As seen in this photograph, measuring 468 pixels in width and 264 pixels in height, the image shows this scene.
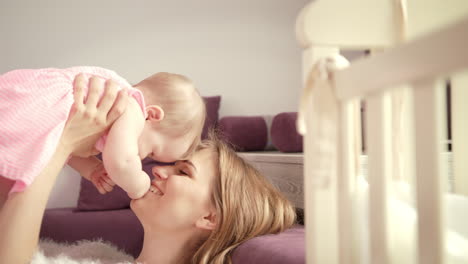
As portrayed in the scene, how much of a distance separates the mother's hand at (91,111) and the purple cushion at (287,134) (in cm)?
124

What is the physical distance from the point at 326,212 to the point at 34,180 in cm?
61

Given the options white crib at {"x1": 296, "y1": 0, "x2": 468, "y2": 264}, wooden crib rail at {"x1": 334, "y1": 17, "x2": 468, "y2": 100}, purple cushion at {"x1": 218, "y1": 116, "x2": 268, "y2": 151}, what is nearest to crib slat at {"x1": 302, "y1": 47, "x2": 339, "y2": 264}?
white crib at {"x1": 296, "y1": 0, "x2": 468, "y2": 264}

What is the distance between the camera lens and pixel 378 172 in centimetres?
57

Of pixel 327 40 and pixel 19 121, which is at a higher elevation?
pixel 327 40

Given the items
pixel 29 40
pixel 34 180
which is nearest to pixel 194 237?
pixel 34 180

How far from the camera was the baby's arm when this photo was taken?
3.29ft

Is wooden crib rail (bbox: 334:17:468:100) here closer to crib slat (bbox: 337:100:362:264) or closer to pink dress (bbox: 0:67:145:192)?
crib slat (bbox: 337:100:362:264)

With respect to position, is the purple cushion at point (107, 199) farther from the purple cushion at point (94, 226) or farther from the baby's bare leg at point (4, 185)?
the baby's bare leg at point (4, 185)

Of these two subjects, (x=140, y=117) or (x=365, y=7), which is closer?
(x=365, y=7)

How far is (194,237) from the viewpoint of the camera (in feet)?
4.05

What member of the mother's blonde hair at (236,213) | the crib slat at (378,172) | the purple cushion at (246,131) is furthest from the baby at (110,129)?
the purple cushion at (246,131)

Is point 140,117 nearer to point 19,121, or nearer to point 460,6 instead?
point 19,121

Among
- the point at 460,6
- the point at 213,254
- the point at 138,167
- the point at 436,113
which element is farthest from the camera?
the point at 213,254

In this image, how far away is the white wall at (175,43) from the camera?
8.64ft
